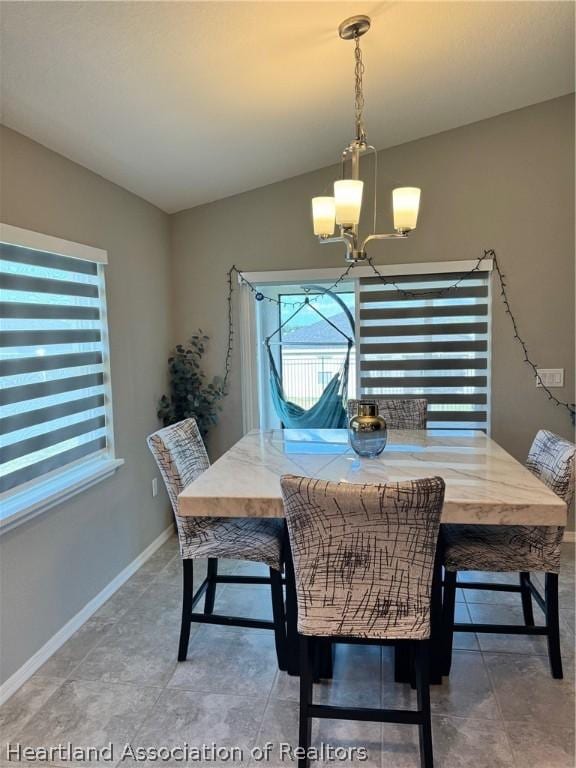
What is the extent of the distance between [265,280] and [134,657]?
2.40 metres

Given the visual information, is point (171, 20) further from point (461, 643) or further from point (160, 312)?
point (461, 643)

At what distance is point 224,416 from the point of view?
147 inches

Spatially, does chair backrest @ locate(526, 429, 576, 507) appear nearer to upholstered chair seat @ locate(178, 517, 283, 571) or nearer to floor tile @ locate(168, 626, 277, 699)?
upholstered chair seat @ locate(178, 517, 283, 571)

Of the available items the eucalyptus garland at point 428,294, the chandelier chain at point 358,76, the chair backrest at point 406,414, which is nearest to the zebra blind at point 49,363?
the eucalyptus garland at point 428,294

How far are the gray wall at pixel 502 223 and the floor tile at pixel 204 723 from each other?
92.3 inches

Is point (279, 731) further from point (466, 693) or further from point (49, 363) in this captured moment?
point (49, 363)

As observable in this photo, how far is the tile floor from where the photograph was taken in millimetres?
1744

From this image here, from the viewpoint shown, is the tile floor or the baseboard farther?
the baseboard

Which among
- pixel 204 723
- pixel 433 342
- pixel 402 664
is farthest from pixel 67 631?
pixel 433 342

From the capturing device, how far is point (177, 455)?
223 centimetres

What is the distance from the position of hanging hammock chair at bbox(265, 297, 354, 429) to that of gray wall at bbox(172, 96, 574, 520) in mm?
626

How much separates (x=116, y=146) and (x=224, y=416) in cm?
191

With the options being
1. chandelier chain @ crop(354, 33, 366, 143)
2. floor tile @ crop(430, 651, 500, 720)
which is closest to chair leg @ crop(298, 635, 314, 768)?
floor tile @ crop(430, 651, 500, 720)

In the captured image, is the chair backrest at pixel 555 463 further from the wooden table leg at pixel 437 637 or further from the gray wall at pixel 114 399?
the gray wall at pixel 114 399
